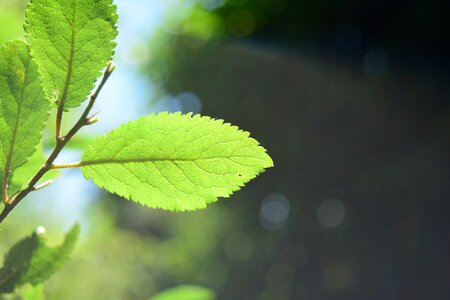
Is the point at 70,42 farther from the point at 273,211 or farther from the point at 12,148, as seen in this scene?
the point at 273,211

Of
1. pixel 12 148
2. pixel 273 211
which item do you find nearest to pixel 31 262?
pixel 12 148

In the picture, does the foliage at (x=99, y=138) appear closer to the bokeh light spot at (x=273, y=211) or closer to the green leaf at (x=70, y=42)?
the green leaf at (x=70, y=42)

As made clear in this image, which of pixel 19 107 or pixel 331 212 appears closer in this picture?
pixel 19 107

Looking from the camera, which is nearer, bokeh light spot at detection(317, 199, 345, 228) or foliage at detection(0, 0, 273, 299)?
foliage at detection(0, 0, 273, 299)

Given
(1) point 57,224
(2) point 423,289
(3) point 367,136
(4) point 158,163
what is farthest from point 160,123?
(3) point 367,136

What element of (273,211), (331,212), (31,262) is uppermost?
(331,212)

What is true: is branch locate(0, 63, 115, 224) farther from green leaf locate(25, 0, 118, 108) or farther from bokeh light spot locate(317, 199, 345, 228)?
bokeh light spot locate(317, 199, 345, 228)

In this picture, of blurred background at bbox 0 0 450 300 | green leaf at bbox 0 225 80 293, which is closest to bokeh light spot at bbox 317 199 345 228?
blurred background at bbox 0 0 450 300
